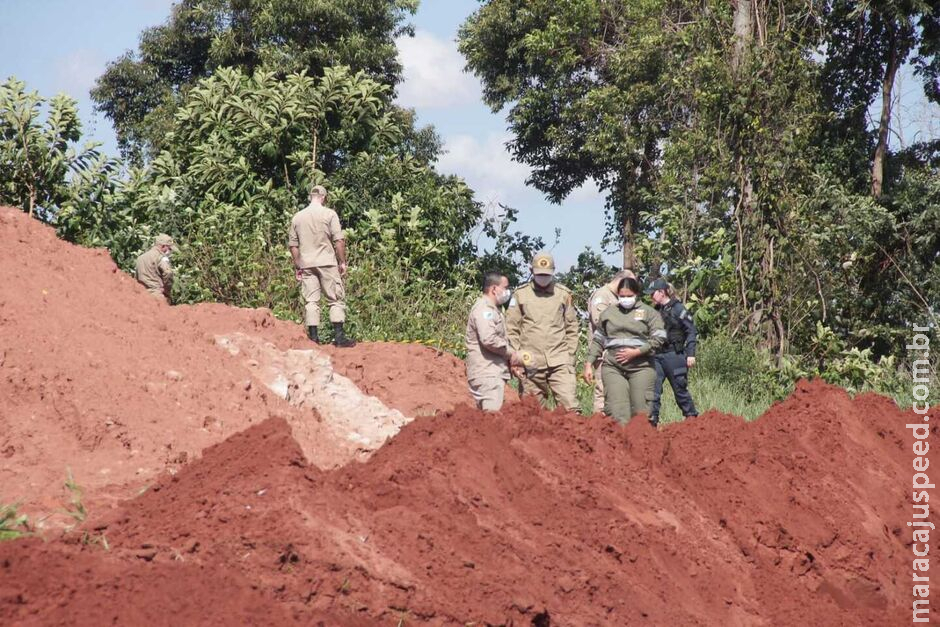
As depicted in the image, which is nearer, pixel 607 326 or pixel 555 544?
pixel 555 544

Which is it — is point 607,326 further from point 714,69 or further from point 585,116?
point 585,116

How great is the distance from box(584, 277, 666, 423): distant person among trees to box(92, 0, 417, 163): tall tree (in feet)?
61.5

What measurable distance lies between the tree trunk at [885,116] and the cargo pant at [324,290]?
14.5m

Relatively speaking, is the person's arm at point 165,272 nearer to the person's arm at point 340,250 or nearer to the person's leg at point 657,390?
the person's arm at point 340,250

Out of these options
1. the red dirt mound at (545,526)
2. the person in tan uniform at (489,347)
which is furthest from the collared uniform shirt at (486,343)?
the red dirt mound at (545,526)

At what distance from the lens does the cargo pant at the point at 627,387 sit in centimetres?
1113

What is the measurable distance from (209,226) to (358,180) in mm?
3145

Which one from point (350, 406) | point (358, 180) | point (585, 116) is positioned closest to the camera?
point (350, 406)

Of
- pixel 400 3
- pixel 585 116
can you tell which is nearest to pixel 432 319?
pixel 585 116

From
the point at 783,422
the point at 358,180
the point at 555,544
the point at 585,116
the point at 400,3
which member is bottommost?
the point at 555,544

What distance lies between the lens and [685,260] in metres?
17.9

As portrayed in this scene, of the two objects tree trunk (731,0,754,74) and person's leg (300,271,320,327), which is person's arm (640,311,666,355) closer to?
person's leg (300,271,320,327)

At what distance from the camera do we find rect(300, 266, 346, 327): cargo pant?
13.9 metres

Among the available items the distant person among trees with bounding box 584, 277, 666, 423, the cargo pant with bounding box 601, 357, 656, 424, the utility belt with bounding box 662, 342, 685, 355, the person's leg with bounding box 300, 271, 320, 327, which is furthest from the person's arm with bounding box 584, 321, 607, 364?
the person's leg with bounding box 300, 271, 320, 327
